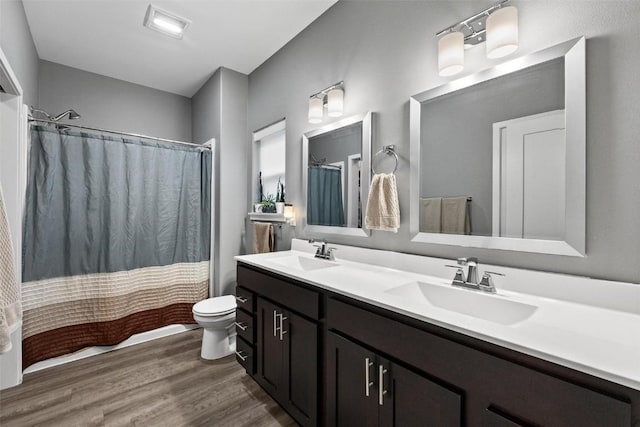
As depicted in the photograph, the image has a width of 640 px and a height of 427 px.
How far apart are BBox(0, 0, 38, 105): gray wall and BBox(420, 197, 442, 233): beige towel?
2364 mm

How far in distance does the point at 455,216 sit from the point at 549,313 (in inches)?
22.0

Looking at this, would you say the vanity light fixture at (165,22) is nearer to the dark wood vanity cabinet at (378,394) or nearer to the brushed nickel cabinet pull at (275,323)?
the brushed nickel cabinet pull at (275,323)

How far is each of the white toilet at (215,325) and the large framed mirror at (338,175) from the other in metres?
0.92

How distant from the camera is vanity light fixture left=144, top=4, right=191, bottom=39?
6.83 feet

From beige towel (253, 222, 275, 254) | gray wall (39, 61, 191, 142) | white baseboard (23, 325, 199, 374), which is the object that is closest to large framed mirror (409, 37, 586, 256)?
beige towel (253, 222, 275, 254)

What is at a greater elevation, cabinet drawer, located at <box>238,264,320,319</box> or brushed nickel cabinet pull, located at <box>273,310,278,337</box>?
cabinet drawer, located at <box>238,264,320,319</box>

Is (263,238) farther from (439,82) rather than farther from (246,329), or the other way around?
(439,82)

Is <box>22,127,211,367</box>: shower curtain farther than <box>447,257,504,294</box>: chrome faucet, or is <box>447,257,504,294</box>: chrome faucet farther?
<box>22,127,211,367</box>: shower curtain

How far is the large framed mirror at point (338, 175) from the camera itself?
184cm

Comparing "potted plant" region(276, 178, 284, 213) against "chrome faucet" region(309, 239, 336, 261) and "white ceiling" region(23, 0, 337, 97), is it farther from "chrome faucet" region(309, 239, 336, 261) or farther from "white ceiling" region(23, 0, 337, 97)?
"white ceiling" region(23, 0, 337, 97)

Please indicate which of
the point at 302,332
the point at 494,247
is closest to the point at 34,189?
the point at 302,332

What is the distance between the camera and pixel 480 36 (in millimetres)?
1296

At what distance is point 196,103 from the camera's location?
3.46 metres

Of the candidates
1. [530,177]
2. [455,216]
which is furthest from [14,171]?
[530,177]
